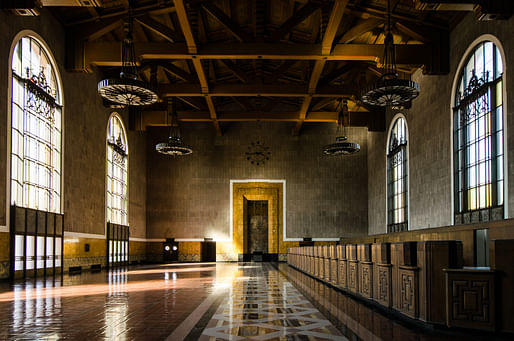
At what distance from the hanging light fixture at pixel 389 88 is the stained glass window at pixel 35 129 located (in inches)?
410

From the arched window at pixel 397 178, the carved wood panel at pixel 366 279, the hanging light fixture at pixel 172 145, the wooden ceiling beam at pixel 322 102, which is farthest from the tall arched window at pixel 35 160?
the arched window at pixel 397 178

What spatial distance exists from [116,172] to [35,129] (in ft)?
29.5

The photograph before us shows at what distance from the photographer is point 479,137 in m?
14.6

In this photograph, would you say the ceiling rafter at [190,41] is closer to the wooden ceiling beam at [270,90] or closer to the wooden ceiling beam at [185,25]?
the wooden ceiling beam at [185,25]

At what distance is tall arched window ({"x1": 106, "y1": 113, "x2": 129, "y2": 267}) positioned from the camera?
22.4m

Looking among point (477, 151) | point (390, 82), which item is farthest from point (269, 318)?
point (477, 151)

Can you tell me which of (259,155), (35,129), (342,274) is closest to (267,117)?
(259,155)

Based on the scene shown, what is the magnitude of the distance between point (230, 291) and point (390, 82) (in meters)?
7.84

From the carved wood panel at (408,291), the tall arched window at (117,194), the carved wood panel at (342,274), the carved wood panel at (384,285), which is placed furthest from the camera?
the tall arched window at (117,194)

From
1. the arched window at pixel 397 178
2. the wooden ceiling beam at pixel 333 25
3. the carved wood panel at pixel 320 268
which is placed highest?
the wooden ceiling beam at pixel 333 25

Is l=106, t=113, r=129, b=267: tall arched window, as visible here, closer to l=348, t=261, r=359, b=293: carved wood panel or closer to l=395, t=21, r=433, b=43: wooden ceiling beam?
l=395, t=21, r=433, b=43: wooden ceiling beam

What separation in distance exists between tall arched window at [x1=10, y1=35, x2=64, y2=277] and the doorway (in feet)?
52.6

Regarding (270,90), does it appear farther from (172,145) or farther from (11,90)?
(11,90)

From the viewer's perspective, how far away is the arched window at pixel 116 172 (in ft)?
74.3
